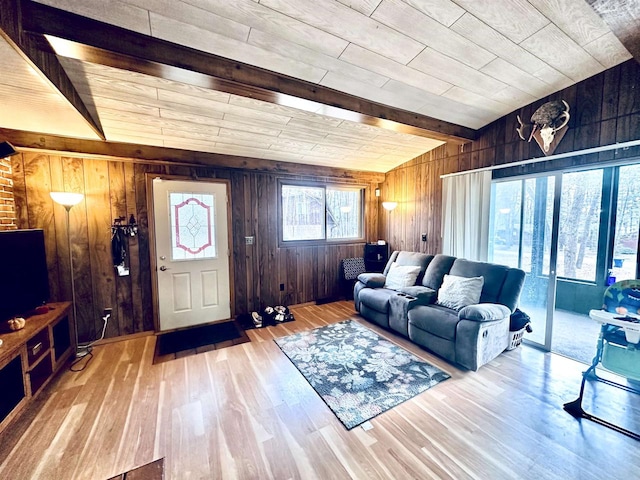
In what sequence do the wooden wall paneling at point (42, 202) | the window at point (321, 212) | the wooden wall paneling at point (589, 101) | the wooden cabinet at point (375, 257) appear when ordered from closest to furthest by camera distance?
the wooden wall paneling at point (589, 101), the wooden wall paneling at point (42, 202), the window at point (321, 212), the wooden cabinet at point (375, 257)

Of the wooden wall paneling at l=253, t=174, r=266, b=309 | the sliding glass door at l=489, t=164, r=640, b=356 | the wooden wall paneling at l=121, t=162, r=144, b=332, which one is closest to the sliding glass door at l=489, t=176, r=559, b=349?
the sliding glass door at l=489, t=164, r=640, b=356

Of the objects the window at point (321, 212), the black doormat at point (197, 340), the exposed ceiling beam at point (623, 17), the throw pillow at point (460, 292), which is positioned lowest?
the black doormat at point (197, 340)

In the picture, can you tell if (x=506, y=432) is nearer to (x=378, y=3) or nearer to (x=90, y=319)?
(x=378, y=3)

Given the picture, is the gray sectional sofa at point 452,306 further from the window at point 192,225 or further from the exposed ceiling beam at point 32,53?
the exposed ceiling beam at point 32,53

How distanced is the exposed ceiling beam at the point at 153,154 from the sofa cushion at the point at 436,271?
220cm

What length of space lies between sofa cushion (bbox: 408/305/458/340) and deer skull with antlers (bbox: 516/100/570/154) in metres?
2.09

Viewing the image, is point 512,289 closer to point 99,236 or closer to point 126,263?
point 126,263

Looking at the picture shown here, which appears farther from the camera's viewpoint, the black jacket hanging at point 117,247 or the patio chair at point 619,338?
the black jacket hanging at point 117,247

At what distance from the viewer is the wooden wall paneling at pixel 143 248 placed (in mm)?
3281

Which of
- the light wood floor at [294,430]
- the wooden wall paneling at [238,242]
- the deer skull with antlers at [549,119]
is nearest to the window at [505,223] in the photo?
the deer skull with antlers at [549,119]

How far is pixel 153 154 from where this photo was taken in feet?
10.6

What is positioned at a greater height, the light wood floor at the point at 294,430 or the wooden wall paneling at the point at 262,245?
the wooden wall paneling at the point at 262,245

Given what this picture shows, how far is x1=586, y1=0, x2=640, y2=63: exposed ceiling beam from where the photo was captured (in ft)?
4.94

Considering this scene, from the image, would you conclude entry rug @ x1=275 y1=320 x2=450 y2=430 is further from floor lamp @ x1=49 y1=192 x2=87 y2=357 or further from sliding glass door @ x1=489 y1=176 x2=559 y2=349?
floor lamp @ x1=49 y1=192 x2=87 y2=357
